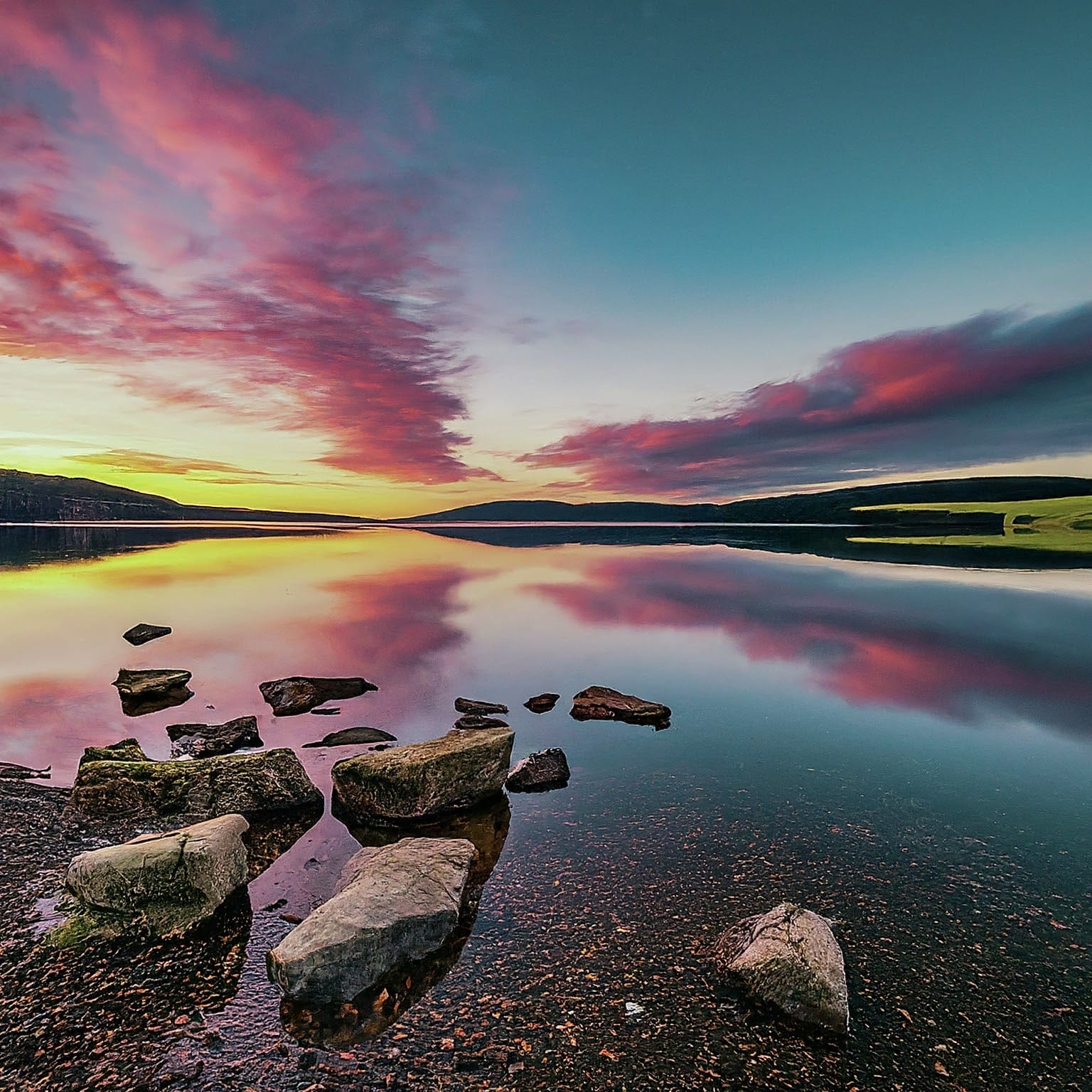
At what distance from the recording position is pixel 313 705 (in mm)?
20562

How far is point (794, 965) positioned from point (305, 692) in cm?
1781

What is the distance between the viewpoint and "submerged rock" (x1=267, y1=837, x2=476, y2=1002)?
7207 mm

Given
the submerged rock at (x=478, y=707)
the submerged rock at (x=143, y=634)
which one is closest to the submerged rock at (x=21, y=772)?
the submerged rock at (x=478, y=707)

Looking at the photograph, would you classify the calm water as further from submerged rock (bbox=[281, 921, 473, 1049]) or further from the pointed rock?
the pointed rock

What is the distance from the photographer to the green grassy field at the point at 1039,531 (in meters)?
→ 88.5

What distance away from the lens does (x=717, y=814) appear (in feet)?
41.2

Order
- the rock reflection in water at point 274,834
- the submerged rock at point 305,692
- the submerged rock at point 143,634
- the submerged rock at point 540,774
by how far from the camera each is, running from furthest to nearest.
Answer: the submerged rock at point 143,634 < the submerged rock at point 305,692 < the submerged rock at point 540,774 < the rock reflection in water at point 274,834

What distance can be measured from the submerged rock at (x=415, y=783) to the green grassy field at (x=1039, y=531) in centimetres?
9381

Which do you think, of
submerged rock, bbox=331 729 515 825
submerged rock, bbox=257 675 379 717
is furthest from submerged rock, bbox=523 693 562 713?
submerged rock, bbox=331 729 515 825

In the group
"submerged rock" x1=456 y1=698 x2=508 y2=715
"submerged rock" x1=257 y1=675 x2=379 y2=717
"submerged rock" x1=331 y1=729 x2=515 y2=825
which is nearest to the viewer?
"submerged rock" x1=331 y1=729 x2=515 y2=825

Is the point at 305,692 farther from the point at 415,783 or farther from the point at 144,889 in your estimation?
the point at 144,889

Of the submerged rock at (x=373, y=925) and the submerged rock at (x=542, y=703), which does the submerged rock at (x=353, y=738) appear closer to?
the submerged rock at (x=542, y=703)

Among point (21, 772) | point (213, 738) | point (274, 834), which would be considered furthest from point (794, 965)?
point (21, 772)

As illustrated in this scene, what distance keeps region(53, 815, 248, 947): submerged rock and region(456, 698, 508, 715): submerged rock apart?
10.9 meters
